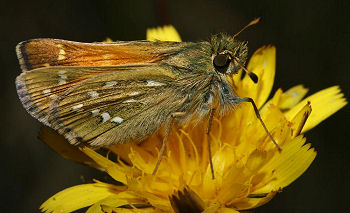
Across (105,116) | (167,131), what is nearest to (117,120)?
(105,116)

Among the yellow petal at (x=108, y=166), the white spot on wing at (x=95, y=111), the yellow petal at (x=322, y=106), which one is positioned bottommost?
the yellow petal at (x=322, y=106)

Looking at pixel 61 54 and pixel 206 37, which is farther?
pixel 206 37

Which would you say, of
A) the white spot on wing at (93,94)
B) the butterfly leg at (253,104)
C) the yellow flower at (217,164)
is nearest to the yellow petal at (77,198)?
the yellow flower at (217,164)

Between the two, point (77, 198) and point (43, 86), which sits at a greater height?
point (43, 86)

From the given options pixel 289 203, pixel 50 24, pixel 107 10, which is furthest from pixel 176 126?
pixel 50 24

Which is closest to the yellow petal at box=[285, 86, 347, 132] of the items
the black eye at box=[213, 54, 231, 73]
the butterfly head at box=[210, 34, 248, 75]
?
the butterfly head at box=[210, 34, 248, 75]

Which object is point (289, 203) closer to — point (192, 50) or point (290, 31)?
point (290, 31)

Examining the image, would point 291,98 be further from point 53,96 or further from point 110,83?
point 53,96

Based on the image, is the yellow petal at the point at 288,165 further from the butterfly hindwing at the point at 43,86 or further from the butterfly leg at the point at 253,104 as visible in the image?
the butterfly hindwing at the point at 43,86
